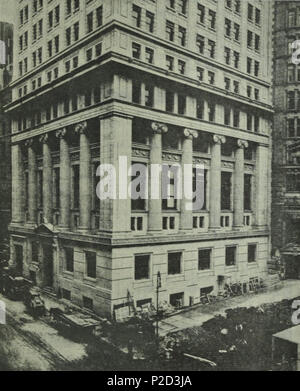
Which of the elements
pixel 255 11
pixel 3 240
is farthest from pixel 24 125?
pixel 255 11

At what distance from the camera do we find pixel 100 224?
10.2 meters

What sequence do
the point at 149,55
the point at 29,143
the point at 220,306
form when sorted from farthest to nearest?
the point at 220,306, the point at 29,143, the point at 149,55

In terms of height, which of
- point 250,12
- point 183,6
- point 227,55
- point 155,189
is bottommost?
point 155,189

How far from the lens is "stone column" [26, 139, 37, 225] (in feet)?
36.3

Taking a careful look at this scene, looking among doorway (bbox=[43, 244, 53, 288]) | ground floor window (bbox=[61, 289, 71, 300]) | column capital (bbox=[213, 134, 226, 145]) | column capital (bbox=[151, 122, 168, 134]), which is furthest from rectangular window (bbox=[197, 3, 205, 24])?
ground floor window (bbox=[61, 289, 71, 300])

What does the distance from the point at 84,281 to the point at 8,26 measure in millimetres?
7473

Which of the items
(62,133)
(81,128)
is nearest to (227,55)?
(81,128)

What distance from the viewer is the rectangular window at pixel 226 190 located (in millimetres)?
12234

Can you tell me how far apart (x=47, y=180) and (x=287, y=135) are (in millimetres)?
8154

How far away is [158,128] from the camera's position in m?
10.9

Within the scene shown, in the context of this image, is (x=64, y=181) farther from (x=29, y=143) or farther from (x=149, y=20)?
(x=149, y=20)

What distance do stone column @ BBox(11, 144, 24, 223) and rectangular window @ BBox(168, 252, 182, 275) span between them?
4669mm

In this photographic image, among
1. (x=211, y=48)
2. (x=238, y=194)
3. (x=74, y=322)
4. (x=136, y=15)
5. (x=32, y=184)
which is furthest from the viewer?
(x=238, y=194)

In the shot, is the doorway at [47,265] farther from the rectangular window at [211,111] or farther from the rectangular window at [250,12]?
the rectangular window at [250,12]
